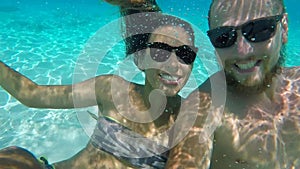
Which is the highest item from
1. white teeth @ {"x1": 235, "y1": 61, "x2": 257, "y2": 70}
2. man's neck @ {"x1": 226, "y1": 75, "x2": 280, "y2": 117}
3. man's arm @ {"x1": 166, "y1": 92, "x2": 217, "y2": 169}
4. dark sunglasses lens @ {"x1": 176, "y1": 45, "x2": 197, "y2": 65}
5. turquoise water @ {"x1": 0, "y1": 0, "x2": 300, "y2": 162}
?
white teeth @ {"x1": 235, "y1": 61, "x2": 257, "y2": 70}

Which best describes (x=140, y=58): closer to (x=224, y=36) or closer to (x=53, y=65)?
(x=224, y=36)

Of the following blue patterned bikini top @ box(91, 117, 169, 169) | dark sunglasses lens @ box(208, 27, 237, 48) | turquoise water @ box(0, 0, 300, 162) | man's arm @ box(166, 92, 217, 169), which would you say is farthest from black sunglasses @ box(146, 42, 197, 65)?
blue patterned bikini top @ box(91, 117, 169, 169)


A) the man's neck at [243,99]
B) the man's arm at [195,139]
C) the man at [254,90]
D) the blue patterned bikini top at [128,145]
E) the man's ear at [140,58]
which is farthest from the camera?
the man's ear at [140,58]

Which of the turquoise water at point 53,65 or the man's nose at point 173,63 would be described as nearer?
the man's nose at point 173,63

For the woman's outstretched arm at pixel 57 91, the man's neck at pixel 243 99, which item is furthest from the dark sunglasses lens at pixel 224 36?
the woman's outstretched arm at pixel 57 91

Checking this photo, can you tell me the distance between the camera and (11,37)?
638 inches

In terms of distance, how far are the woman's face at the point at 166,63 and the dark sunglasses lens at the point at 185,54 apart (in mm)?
27

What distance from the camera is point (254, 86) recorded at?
280 cm

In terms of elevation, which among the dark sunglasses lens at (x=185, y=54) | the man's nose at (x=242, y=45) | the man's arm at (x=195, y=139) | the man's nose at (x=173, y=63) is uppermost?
the man's nose at (x=242, y=45)

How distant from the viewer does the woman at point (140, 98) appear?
321 cm

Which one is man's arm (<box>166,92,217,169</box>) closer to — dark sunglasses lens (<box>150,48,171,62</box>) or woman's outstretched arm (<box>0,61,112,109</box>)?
dark sunglasses lens (<box>150,48,171,62</box>)

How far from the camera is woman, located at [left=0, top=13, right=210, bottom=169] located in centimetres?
321

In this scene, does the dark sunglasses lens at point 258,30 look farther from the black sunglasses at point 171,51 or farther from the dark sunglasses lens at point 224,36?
the black sunglasses at point 171,51

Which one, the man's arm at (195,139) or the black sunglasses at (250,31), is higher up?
the black sunglasses at (250,31)
